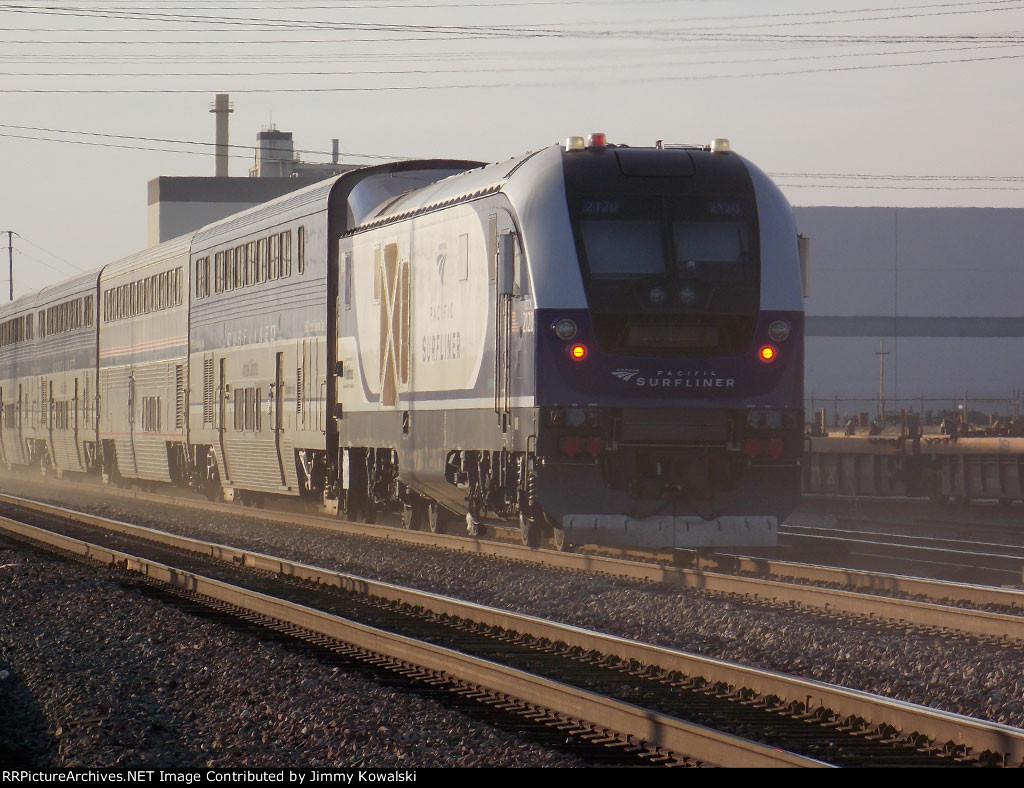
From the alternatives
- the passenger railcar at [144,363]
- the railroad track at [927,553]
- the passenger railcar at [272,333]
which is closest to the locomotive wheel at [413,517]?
the passenger railcar at [272,333]

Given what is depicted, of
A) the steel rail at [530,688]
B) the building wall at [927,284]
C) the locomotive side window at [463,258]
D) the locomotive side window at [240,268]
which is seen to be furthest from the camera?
the building wall at [927,284]

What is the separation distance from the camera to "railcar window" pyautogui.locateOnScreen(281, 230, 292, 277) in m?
20.8

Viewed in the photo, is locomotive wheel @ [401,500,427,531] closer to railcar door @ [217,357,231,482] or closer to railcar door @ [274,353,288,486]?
railcar door @ [274,353,288,486]

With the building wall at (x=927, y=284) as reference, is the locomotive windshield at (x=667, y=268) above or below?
below

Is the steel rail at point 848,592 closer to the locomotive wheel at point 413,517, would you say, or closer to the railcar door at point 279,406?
the locomotive wheel at point 413,517

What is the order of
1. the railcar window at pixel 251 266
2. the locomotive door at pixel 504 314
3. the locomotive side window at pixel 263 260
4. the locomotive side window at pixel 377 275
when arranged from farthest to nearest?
the railcar window at pixel 251 266 → the locomotive side window at pixel 263 260 → the locomotive side window at pixel 377 275 → the locomotive door at pixel 504 314

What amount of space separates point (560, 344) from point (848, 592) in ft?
10.5

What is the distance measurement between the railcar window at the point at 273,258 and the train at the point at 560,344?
93 centimetres

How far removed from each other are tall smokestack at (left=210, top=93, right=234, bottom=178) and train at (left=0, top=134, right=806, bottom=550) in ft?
201

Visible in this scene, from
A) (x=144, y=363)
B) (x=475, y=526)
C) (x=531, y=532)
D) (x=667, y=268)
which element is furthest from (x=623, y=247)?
(x=144, y=363)

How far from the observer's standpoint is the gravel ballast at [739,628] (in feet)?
27.6

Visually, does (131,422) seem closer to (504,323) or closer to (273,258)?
(273,258)

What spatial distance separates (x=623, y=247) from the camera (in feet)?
43.1

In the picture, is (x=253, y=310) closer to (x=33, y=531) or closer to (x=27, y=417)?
(x=33, y=531)
